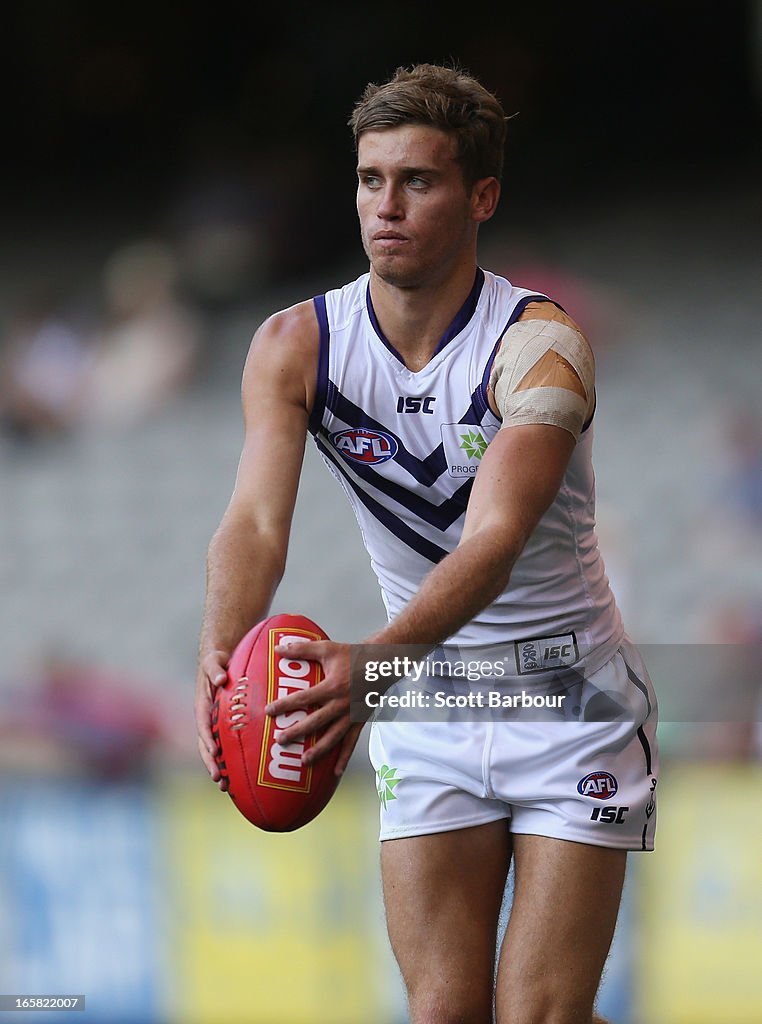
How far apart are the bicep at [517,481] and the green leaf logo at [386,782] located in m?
0.80

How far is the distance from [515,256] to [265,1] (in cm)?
260

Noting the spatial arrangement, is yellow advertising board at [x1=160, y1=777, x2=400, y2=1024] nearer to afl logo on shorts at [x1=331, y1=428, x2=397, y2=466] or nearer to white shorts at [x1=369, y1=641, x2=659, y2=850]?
white shorts at [x1=369, y1=641, x2=659, y2=850]

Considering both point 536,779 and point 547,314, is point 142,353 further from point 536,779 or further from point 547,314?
point 536,779

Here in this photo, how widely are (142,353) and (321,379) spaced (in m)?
5.86

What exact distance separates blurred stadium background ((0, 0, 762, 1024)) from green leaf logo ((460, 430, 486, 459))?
153 inches

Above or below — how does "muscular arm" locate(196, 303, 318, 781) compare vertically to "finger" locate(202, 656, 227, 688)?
above

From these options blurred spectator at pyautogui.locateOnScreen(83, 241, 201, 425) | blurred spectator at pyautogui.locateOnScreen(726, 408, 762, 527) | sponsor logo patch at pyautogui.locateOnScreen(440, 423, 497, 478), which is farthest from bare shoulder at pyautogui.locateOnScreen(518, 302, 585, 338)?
blurred spectator at pyautogui.locateOnScreen(83, 241, 201, 425)

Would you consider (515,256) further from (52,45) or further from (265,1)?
(52,45)

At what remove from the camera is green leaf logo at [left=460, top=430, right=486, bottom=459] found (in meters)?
3.26

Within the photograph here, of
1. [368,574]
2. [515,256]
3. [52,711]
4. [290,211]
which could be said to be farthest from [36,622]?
[515,256]

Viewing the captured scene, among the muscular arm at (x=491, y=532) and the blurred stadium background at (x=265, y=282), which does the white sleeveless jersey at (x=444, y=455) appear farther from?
the blurred stadium background at (x=265, y=282)

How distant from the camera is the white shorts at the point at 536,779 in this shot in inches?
128

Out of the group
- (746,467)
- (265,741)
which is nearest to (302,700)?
(265,741)

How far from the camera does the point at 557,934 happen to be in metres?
3.13
